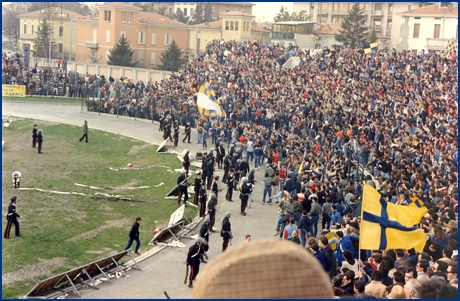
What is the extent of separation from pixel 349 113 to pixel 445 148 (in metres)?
10.7

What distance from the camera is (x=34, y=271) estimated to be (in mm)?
15281

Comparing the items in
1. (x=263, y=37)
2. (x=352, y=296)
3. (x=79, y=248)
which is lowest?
(x=79, y=248)

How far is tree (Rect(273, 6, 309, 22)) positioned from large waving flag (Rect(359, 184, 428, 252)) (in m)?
76.9

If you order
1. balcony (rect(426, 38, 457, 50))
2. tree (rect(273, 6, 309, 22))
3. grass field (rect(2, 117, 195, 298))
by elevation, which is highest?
tree (rect(273, 6, 309, 22))

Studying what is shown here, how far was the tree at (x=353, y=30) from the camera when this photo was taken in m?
66.8

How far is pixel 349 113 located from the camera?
3247 centimetres

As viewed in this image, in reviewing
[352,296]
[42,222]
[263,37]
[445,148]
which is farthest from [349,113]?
[263,37]

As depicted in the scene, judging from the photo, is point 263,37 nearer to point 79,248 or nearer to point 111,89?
point 111,89

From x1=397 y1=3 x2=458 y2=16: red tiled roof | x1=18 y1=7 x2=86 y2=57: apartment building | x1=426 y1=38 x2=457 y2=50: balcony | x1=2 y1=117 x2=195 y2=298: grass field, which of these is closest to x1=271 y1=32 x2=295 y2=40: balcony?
x1=397 y1=3 x2=458 y2=16: red tiled roof

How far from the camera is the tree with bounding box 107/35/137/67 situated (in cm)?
6862

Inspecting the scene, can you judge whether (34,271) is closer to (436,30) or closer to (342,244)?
(342,244)

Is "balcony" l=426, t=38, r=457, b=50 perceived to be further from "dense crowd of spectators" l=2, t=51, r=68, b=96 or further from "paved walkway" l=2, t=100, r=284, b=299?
"dense crowd of spectators" l=2, t=51, r=68, b=96

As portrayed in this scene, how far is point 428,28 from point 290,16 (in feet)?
121

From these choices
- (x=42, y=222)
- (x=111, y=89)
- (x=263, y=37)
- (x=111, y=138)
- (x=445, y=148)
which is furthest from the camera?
(x=263, y=37)
